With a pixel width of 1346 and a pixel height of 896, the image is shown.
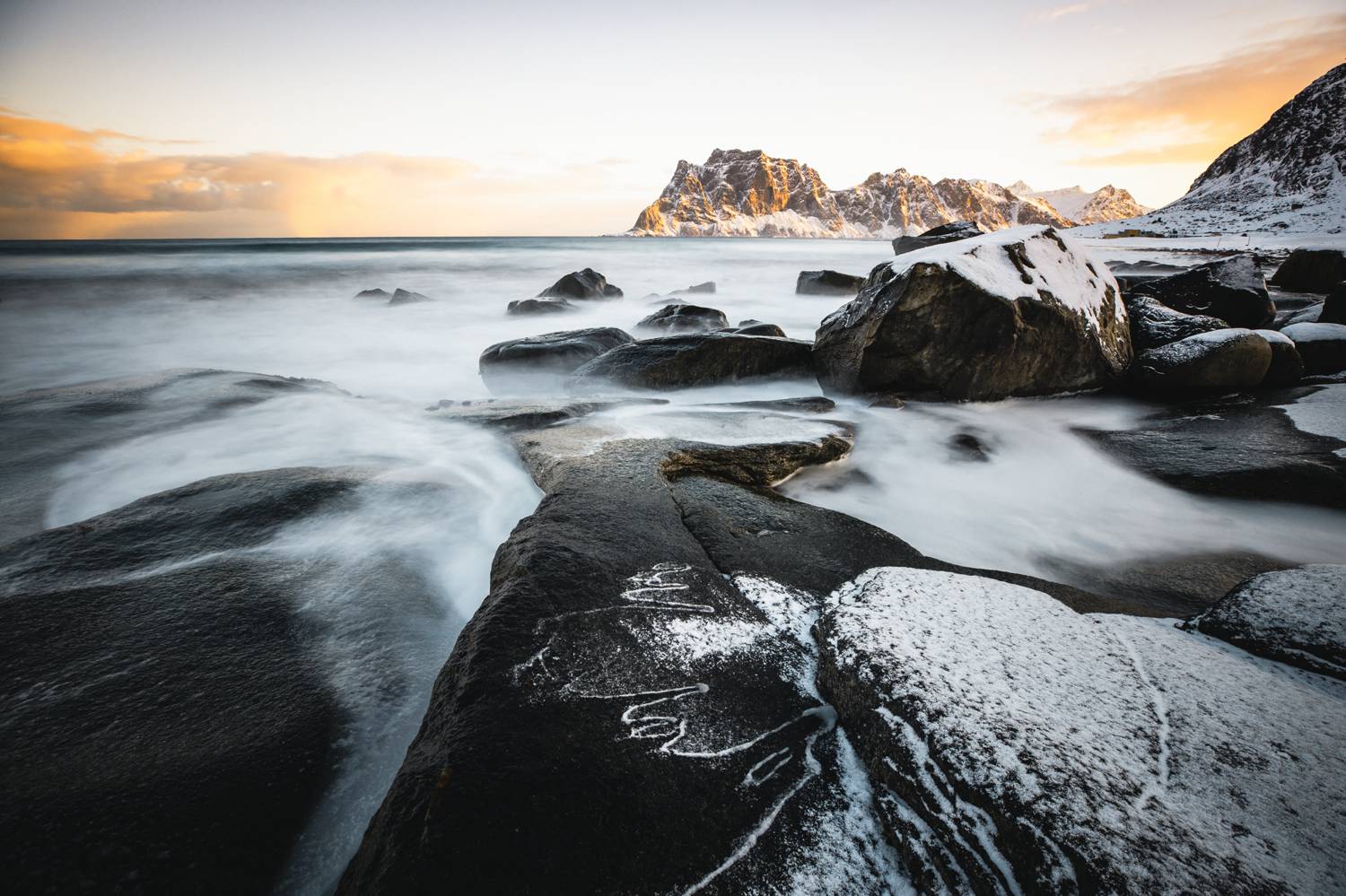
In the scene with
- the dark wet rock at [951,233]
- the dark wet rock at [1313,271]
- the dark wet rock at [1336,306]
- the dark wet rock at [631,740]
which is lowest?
the dark wet rock at [631,740]

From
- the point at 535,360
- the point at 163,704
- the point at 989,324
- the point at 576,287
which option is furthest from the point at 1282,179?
the point at 163,704

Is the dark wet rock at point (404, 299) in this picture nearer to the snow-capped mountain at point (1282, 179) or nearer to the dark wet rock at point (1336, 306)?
the dark wet rock at point (1336, 306)

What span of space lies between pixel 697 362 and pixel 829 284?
10.2 m

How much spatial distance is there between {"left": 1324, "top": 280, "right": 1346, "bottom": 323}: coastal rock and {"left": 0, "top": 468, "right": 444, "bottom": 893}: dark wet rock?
942 cm

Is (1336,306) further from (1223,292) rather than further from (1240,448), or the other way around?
(1240,448)

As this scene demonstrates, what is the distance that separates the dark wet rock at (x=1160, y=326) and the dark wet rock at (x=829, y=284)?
8.48 meters

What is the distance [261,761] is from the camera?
1.47 m

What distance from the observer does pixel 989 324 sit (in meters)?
4.75

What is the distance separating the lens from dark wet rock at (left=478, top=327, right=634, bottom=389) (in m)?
6.63

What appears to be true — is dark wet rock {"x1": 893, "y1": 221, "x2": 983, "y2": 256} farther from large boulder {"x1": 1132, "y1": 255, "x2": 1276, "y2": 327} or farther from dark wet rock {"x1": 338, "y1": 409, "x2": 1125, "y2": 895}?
dark wet rock {"x1": 338, "y1": 409, "x2": 1125, "y2": 895}

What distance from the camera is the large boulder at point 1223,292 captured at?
663 centimetres

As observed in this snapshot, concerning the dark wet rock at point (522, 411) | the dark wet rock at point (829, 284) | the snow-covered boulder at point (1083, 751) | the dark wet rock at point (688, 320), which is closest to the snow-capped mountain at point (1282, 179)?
the dark wet rock at point (829, 284)

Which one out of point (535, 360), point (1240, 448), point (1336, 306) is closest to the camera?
point (1240, 448)

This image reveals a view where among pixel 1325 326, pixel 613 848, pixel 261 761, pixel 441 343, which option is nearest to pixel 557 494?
pixel 261 761
